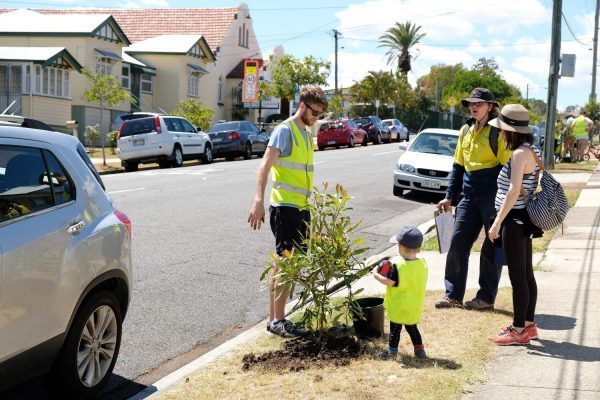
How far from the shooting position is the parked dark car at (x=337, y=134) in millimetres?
39594

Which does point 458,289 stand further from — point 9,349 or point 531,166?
point 9,349

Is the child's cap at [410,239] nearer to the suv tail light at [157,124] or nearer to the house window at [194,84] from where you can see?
the suv tail light at [157,124]

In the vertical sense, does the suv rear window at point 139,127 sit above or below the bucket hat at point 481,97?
below

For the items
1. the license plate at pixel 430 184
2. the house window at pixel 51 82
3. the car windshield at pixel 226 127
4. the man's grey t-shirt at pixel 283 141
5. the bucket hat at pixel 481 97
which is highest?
the house window at pixel 51 82

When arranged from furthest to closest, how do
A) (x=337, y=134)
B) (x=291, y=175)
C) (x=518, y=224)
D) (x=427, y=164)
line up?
(x=337, y=134), (x=427, y=164), (x=291, y=175), (x=518, y=224)

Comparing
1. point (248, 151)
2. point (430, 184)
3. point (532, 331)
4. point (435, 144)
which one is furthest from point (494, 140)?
point (248, 151)

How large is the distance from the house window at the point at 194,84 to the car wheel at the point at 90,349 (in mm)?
46132

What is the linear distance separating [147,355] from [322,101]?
93.6 inches

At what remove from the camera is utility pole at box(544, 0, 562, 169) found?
78.4ft

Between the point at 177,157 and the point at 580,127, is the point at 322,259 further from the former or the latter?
the point at 580,127

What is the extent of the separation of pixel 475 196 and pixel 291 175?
5.95 ft

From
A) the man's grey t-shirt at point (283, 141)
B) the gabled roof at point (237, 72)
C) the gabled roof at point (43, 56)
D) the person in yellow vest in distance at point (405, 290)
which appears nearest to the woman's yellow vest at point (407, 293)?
the person in yellow vest in distance at point (405, 290)

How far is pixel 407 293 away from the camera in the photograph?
5578 millimetres

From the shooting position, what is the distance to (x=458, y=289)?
7.12 metres
